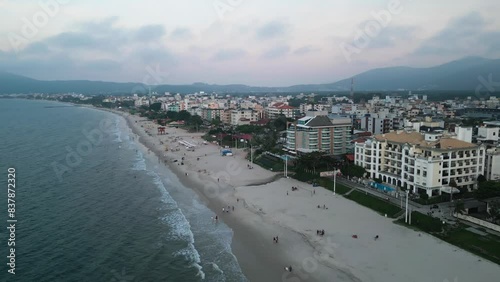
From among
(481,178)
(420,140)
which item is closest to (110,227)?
(420,140)

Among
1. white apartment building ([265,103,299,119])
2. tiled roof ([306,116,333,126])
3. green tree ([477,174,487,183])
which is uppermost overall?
tiled roof ([306,116,333,126])

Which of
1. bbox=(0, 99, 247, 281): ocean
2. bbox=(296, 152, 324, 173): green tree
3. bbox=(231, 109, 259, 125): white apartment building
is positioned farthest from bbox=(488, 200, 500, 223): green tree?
bbox=(231, 109, 259, 125): white apartment building

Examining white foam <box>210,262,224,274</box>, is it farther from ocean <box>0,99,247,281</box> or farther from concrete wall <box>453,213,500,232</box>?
concrete wall <box>453,213,500,232</box>

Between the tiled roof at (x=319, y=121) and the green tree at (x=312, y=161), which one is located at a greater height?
the tiled roof at (x=319, y=121)

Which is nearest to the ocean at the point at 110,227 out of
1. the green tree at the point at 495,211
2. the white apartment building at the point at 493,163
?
the green tree at the point at 495,211

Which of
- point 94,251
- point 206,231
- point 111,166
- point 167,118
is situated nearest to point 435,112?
point 167,118

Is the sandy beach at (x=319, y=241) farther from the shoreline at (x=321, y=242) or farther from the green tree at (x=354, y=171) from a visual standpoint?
the green tree at (x=354, y=171)

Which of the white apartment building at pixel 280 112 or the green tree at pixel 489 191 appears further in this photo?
the white apartment building at pixel 280 112

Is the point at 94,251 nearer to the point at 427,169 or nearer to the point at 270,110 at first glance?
the point at 427,169
